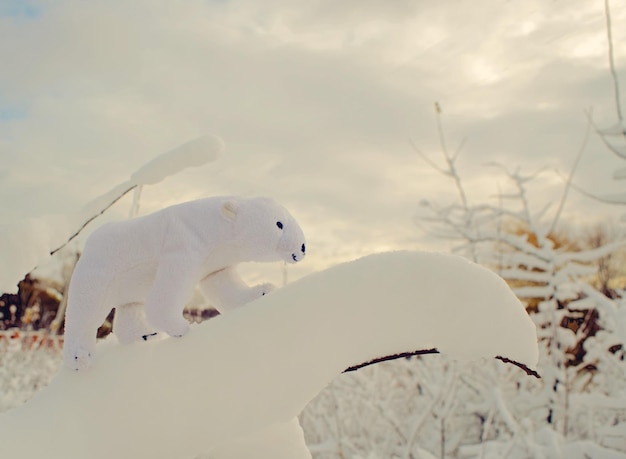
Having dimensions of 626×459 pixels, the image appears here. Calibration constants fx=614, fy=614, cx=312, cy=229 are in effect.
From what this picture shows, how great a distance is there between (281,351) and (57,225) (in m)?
0.53

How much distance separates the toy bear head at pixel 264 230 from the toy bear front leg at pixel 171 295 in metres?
0.08

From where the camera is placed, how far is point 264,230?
81cm

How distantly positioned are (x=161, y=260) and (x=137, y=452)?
23cm

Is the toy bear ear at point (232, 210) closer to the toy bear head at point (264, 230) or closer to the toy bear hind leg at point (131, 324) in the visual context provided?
the toy bear head at point (264, 230)

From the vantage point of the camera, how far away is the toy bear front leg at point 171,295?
75 cm

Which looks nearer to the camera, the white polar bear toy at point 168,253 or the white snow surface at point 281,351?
the white snow surface at point 281,351

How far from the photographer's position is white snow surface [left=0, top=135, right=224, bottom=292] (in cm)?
94

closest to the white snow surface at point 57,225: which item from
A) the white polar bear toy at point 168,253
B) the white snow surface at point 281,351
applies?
the white polar bear toy at point 168,253

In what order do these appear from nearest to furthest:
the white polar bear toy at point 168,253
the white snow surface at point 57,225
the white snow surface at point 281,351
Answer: the white snow surface at point 281,351 < the white polar bear toy at point 168,253 < the white snow surface at point 57,225

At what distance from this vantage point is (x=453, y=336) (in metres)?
0.68

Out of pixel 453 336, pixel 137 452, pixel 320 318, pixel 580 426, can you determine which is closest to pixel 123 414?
pixel 137 452

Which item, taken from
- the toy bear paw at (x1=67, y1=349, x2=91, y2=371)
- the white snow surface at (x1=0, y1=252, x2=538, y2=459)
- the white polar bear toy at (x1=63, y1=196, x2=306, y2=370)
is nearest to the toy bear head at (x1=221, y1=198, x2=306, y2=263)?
the white polar bear toy at (x1=63, y1=196, x2=306, y2=370)

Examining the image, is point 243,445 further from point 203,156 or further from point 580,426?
point 580,426

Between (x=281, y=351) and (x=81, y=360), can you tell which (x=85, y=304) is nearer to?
(x=81, y=360)
